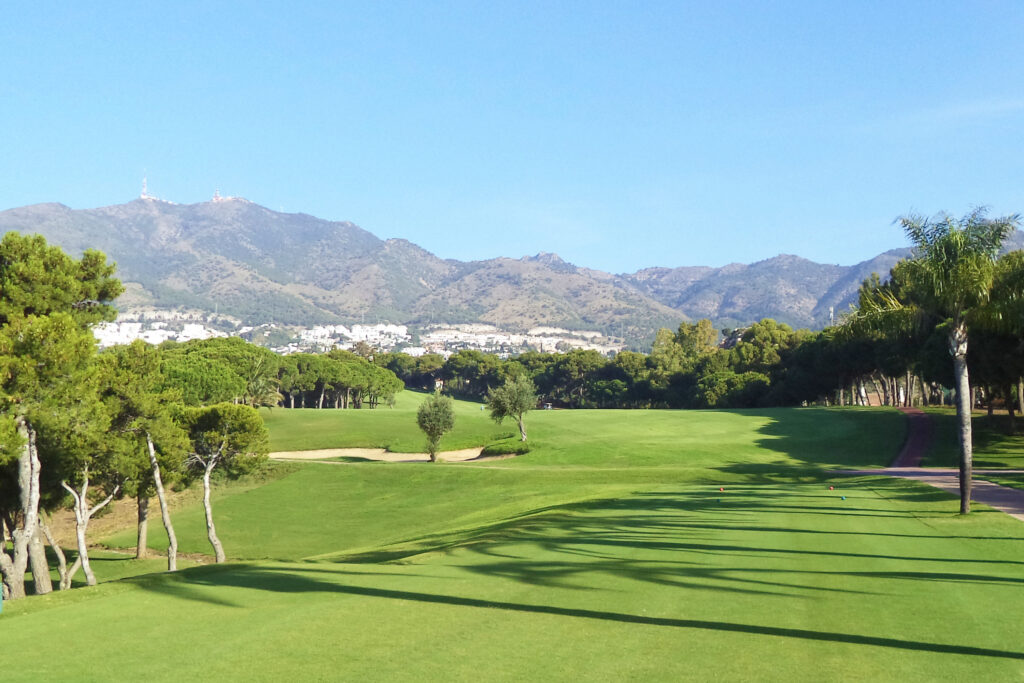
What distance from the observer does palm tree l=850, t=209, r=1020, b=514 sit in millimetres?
23344

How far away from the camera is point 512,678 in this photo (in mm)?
8352

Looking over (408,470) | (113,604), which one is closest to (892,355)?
(408,470)

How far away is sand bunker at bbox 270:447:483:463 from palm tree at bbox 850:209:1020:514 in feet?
150

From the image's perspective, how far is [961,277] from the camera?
76.2 ft

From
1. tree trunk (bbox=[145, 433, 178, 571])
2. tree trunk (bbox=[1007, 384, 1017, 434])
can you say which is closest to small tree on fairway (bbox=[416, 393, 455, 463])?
tree trunk (bbox=[145, 433, 178, 571])

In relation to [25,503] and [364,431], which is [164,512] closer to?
[25,503]

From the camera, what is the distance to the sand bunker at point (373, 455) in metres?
67.4

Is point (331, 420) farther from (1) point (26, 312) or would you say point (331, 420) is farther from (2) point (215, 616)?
(2) point (215, 616)

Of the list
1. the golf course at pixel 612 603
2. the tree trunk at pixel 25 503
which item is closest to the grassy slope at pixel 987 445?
the golf course at pixel 612 603

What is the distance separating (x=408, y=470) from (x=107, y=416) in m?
27.7

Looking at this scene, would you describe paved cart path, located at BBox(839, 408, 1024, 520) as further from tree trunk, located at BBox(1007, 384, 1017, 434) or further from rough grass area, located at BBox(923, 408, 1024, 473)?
tree trunk, located at BBox(1007, 384, 1017, 434)

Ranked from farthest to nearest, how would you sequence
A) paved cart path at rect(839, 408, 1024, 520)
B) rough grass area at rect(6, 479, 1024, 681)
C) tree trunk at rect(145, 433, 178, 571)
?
1. tree trunk at rect(145, 433, 178, 571)
2. paved cart path at rect(839, 408, 1024, 520)
3. rough grass area at rect(6, 479, 1024, 681)

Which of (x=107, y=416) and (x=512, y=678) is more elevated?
(x=107, y=416)

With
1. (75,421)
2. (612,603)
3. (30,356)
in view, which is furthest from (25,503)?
(612,603)
